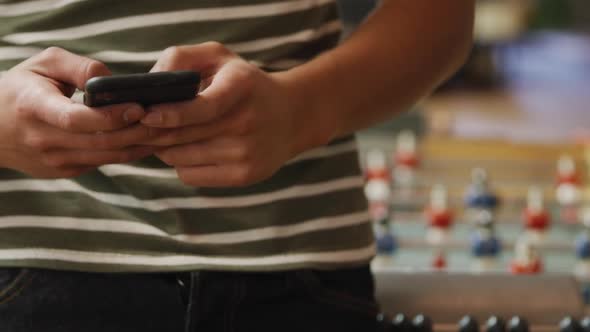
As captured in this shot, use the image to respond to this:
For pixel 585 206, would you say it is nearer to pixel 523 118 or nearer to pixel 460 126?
pixel 460 126

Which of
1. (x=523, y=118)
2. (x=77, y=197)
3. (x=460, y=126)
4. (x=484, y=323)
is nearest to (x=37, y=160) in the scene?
(x=77, y=197)

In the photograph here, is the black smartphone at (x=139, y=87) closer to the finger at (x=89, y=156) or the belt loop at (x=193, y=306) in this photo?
the finger at (x=89, y=156)

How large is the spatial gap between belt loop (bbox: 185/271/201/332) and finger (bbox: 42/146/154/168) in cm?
14

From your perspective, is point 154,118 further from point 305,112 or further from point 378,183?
point 378,183

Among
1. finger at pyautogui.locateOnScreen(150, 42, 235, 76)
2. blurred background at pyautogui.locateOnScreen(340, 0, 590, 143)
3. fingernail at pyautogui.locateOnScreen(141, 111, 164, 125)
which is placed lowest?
blurred background at pyautogui.locateOnScreen(340, 0, 590, 143)

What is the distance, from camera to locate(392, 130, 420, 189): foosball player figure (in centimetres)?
225

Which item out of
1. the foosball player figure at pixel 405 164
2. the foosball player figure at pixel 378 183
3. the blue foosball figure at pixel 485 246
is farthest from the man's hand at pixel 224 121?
the foosball player figure at pixel 405 164

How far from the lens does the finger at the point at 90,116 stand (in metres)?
0.67

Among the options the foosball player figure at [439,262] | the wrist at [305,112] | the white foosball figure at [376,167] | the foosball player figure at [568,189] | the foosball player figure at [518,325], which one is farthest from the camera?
the white foosball figure at [376,167]

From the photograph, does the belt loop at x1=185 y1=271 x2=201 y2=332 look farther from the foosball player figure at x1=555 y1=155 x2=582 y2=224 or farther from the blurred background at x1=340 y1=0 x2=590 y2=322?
the foosball player figure at x1=555 y1=155 x2=582 y2=224

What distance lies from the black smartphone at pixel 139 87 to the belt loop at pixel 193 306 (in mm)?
219

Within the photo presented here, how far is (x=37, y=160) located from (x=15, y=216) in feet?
0.39

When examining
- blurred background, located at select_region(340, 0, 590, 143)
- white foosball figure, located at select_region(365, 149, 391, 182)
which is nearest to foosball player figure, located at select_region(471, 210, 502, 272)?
white foosball figure, located at select_region(365, 149, 391, 182)

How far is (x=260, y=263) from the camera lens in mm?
851
